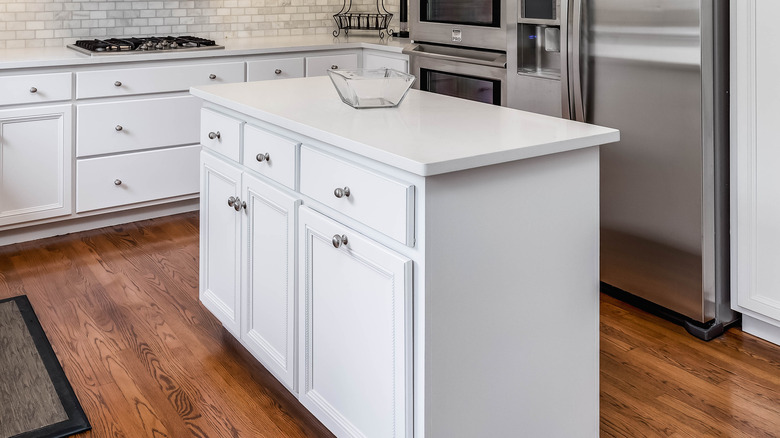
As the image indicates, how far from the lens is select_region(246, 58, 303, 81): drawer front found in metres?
4.26

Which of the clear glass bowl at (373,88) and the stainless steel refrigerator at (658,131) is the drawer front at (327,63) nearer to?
the stainless steel refrigerator at (658,131)

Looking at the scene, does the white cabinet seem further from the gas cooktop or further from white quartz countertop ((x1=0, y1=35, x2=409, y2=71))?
the gas cooktop

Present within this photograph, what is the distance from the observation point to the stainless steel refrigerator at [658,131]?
2494mm

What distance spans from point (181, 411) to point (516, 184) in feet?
4.13

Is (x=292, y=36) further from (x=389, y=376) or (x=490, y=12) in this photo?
(x=389, y=376)

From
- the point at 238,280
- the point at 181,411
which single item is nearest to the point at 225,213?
the point at 238,280

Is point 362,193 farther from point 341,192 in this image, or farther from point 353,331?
point 353,331

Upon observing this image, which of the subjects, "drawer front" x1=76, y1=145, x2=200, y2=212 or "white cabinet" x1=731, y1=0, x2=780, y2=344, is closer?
"white cabinet" x1=731, y1=0, x2=780, y2=344

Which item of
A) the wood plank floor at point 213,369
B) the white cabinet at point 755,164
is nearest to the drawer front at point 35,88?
the wood plank floor at point 213,369

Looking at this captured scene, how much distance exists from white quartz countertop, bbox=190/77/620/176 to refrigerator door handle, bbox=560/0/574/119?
71 centimetres

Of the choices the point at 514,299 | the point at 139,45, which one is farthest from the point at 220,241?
the point at 139,45

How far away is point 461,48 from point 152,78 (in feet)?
5.37

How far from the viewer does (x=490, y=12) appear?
10.9 feet

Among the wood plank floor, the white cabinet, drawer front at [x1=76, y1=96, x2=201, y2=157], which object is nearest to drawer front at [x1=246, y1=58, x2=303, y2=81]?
drawer front at [x1=76, y1=96, x2=201, y2=157]
